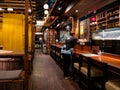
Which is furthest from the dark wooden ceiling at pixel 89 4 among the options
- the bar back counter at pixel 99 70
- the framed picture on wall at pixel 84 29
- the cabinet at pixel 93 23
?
the framed picture on wall at pixel 84 29

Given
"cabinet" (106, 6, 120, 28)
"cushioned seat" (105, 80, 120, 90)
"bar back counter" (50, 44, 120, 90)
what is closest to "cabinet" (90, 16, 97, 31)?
"cabinet" (106, 6, 120, 28)

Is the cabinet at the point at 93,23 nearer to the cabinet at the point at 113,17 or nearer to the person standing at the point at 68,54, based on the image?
the cabinet at the point at 113,17

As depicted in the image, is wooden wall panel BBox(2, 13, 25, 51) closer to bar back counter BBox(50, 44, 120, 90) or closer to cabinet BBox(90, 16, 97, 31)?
bar back counter BBox(50, 44, 120, 90)

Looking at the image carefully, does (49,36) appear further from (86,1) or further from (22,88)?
(22,88)

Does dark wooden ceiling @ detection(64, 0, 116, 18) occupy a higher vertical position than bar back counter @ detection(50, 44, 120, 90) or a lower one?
higher

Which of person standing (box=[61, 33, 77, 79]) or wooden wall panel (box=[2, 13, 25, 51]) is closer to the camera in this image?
person standing (box=[61, 33, 77, 79])

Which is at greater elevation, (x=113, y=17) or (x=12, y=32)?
(x=113, y=17)

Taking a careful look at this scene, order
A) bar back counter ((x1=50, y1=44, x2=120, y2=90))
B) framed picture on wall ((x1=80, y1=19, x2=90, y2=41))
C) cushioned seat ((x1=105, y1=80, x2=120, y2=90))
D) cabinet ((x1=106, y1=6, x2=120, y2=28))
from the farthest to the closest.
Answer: framed picture on wall ((x1=80, y1=19, x2=90, y2=41)) < cabinet ((x1=106, y1=6, x2=120, y2=28)) < bar back counter ((x1=50, y1=44, x2=120, y2=90)) < cushioned seat ((x1=105, y1=80, x2=120, y2=90))

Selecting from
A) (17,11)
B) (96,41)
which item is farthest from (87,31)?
(96,41)

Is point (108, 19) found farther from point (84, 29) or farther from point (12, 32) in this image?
point (12, 32)

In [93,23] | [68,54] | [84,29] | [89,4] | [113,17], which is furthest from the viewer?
[84,29]

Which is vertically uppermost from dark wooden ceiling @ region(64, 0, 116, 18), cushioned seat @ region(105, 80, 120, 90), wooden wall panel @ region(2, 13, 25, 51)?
dark wooden ceiling @ region(64, 0, 116, 18)

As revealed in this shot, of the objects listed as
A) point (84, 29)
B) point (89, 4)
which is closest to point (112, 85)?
point (89, 4)

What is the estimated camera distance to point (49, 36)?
19.2 metres
